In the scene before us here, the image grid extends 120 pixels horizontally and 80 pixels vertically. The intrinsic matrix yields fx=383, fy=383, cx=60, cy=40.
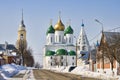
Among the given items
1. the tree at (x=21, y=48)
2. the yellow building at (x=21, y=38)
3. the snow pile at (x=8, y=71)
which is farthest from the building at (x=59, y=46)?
the snow pile at (x=8, y=71)

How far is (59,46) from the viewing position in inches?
6639

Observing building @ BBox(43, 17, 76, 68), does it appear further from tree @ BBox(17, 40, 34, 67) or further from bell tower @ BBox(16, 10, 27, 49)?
bell tower @ BBox(16, 10, 27, 49)

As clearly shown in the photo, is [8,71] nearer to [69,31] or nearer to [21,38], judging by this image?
[69,31]

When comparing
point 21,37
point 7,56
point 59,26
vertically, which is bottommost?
point 7,56

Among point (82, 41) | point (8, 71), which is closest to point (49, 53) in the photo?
point (82, 41)

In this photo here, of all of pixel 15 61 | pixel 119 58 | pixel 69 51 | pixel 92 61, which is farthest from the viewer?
pixel 69 51

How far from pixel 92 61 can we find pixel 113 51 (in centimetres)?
3305

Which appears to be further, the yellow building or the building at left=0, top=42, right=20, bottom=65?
the yellow building

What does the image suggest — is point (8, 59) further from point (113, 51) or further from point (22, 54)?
point (113, 51)

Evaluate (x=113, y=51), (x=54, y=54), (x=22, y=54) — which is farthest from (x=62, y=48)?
(x=113, y=51)

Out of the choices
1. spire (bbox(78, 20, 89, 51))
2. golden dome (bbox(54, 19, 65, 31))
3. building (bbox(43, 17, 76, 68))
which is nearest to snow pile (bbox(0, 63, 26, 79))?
spire (bbox(78, 20, 89, 51))

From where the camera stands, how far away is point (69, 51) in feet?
568

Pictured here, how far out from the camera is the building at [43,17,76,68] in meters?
166

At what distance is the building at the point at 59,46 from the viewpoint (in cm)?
16638
